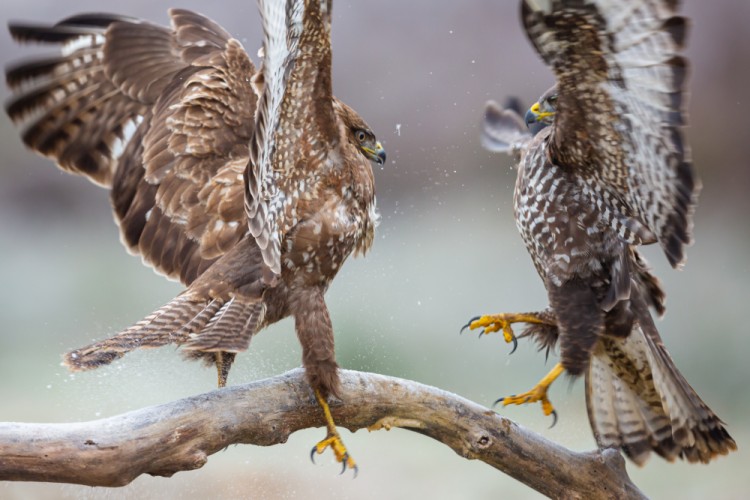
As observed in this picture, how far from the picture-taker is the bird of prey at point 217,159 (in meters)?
2.85

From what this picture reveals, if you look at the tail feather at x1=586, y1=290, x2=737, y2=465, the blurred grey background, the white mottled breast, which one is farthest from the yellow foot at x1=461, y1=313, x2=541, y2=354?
the blurred grey background

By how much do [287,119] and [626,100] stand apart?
1.14 m

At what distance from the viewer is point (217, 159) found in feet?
12.0

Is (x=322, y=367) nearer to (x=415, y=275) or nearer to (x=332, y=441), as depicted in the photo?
(x=332, y=441)

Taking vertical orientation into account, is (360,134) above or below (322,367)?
above

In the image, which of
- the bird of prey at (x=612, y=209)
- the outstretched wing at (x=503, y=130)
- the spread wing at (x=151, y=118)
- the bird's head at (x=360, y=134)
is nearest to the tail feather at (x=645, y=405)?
the bird of prey at (x=612, y=209)

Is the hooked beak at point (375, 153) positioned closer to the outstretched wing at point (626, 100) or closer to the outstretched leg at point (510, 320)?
the outstretched wing at point (626, 100)

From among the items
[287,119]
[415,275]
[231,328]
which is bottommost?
[415,275]

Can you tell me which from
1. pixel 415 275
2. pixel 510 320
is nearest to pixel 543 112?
pixel 510 320

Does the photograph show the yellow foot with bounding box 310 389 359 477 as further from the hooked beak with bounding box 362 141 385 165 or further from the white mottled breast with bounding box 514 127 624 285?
the white mottled breast with bounding box 514 127 624 285

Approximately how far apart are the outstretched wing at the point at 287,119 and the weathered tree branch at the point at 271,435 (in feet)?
1.59

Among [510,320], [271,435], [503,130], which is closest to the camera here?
[271,435]

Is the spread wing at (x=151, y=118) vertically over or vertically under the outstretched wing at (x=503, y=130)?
over

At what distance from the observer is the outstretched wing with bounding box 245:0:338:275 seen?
8.87ft
